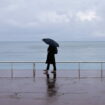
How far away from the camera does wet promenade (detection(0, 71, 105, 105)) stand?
42.6 ft

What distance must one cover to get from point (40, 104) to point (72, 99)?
4.25ft

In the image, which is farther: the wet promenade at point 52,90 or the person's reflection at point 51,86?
the person's reflection at point 51,86

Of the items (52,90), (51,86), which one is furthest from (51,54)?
(52,90)

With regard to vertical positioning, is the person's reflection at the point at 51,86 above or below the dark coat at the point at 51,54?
below

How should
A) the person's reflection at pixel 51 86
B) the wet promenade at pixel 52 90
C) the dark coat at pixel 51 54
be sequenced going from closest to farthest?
the wet promenade at pixel 52 90 → the person's reflection at pixel 51 86 → the dark coat at pixel 51 54

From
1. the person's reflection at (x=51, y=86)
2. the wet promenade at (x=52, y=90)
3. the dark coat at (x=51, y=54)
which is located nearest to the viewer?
the wet promenade at (x=52, y=90)

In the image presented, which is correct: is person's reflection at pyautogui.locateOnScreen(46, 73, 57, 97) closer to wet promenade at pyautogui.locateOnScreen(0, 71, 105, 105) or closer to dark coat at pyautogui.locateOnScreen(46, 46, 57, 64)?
wet promenade at pyautogui.locateOnScreen(0, 71, 105, 105)

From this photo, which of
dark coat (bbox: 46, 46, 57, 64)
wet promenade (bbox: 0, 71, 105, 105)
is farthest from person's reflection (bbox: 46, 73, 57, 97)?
dark coat (bbox: 46, 46, 57, 64)

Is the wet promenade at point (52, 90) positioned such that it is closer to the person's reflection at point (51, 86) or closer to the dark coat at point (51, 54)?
the person's reflection at point (51, 86)

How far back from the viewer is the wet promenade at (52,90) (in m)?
13.0

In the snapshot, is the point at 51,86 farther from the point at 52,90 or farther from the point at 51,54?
the point at 51,54

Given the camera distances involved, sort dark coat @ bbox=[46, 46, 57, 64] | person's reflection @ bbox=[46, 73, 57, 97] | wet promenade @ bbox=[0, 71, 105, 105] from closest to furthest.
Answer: wet promenade @ bbox=[0, 71, 105, 105]
person's reflection @ bbox=[46, 73, 57, 97]
dark coat @ bbox=[46, 46, 57, 64]

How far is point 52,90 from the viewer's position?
15.1m

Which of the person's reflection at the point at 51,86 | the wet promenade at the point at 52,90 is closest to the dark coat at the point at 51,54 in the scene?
the wet promenade at the point at 52,90
